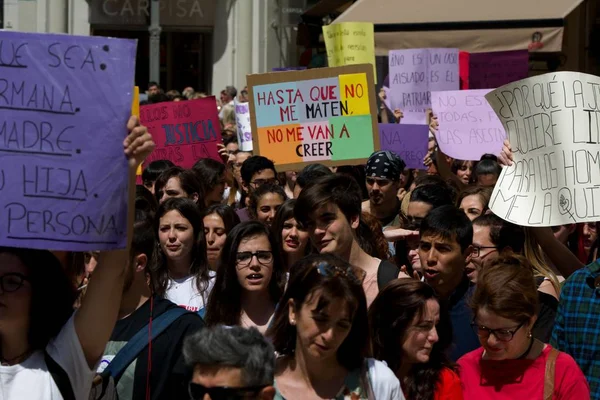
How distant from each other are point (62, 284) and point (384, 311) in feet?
4.35

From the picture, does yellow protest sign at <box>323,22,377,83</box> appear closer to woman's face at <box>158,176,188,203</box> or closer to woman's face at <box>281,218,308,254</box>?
Answer: woman's face at <box>158,176,188,203</box>

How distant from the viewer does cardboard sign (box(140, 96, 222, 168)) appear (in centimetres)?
1066

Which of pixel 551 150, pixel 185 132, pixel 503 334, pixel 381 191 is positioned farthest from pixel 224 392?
pixel 185 132

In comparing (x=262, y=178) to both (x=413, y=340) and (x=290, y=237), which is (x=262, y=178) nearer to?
(x=290, y=237)

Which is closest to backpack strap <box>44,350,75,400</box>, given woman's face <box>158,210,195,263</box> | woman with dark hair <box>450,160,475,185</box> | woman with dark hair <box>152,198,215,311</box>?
woman with dark hair <box>152,198,215,311</box>

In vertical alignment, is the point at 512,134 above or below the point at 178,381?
above

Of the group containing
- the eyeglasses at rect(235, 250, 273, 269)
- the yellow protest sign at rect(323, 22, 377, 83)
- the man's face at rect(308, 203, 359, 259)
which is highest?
the yellow protest sign at rect(323, 22, 377, 83)

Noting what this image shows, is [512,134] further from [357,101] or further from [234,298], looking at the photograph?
[357,101]

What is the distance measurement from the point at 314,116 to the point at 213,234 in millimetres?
3246

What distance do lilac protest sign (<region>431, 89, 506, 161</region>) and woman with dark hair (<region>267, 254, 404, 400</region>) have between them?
673cm

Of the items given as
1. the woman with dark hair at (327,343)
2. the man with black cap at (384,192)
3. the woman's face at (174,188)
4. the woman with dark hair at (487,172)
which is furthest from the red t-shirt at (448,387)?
the woman with dark hair at (487,172)

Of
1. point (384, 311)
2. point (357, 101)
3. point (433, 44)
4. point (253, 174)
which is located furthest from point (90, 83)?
point (433, 44)

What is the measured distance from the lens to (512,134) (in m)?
5.99

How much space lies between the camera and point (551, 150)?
5.83 meters
